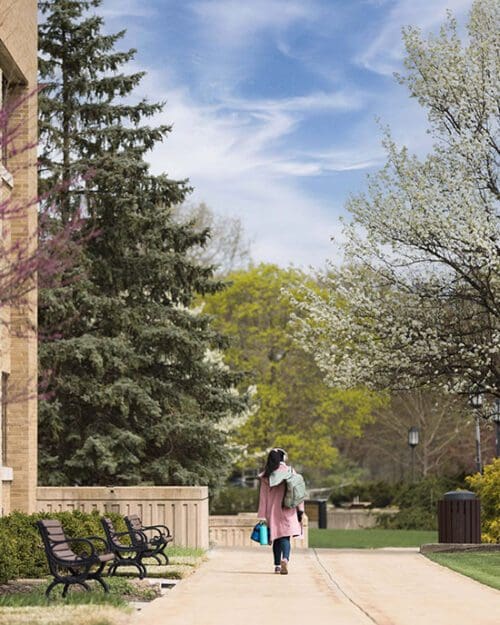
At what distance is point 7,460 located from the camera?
23359 millimetres

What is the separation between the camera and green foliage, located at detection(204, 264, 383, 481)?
55.1 m

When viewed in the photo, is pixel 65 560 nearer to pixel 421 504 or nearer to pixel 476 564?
pixel 476 564

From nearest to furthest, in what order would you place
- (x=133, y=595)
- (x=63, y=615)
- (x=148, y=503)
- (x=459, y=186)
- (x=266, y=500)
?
(x=63, y=615), (x=133, y=595), (x=266, y=500), (x=148, y=503), (x=459, y=186)

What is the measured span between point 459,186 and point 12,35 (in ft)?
38.8

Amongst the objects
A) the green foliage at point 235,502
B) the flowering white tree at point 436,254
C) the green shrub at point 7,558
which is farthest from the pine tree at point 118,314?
the green foliage at point 235,502

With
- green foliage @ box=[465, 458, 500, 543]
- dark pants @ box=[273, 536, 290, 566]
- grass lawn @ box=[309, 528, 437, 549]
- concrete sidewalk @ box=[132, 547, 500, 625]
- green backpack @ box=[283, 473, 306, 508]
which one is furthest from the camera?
grass lawn @ box=[309, 528, 437, 549]

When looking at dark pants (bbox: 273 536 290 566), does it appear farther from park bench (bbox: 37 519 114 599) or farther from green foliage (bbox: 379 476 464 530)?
green foliage (bbox: 379 476 464 530)

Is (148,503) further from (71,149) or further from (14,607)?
(14,607)

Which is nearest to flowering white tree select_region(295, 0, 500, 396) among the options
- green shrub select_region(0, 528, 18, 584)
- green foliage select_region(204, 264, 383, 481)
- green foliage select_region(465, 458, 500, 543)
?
green foliage select_region(465, 458, 500, 543)

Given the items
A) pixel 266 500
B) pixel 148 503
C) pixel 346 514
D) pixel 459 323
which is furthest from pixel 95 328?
pixel 346 514

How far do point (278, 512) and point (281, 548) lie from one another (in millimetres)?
624

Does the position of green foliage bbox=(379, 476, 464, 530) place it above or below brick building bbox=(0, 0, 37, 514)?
below

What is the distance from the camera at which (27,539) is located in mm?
18484

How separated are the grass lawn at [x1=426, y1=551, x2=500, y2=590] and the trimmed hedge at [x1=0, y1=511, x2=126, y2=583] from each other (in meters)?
6.08
